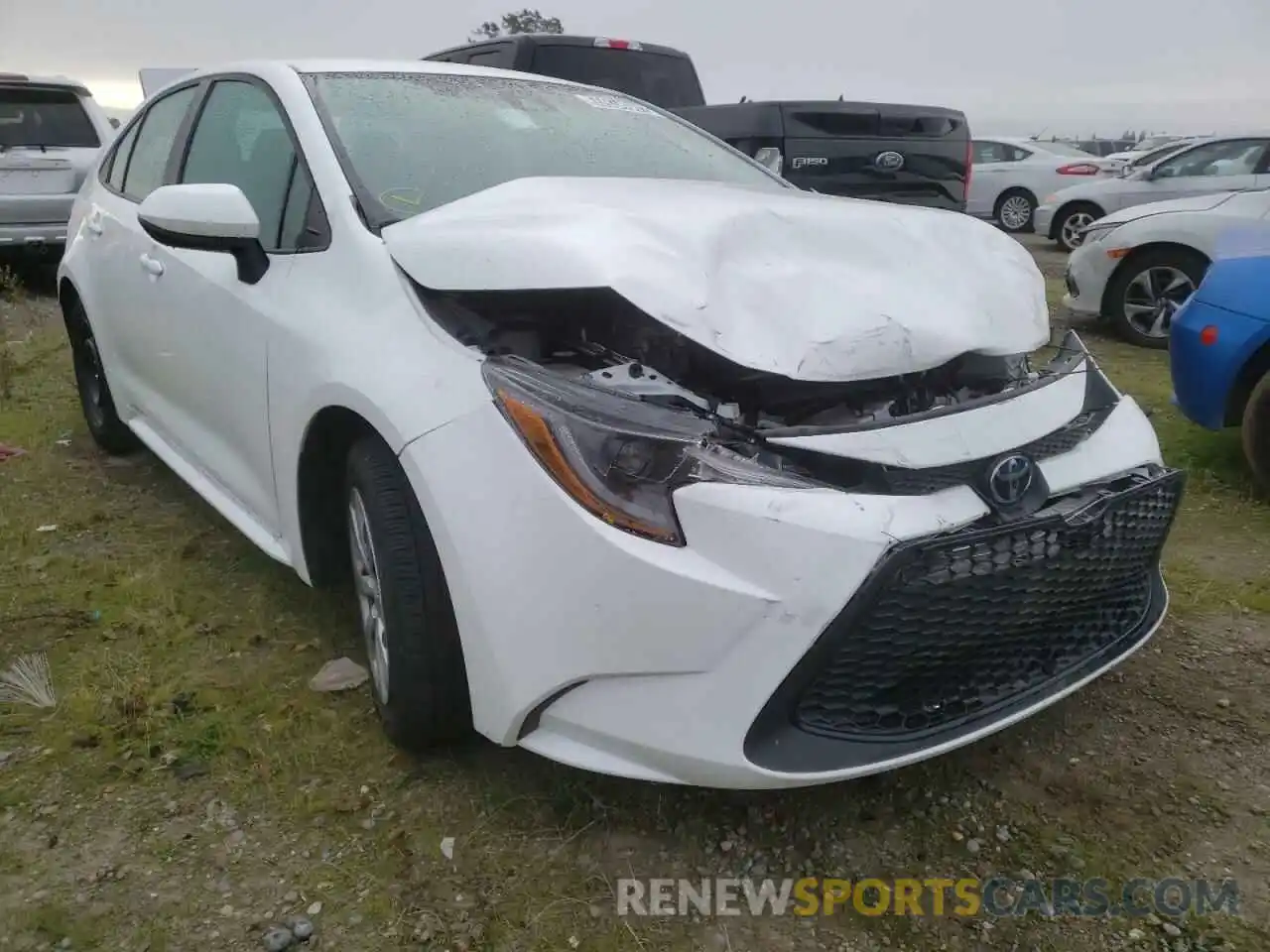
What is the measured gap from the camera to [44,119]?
26.8ft

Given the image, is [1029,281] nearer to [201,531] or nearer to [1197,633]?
[1197,633]

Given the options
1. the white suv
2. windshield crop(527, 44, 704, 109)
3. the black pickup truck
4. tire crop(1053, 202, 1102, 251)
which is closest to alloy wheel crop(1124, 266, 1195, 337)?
the black pickup truck

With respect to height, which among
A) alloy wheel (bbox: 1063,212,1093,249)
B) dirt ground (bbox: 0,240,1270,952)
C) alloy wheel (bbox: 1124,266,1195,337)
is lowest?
alloy wheel (bbox: 1063,212,1093,249)

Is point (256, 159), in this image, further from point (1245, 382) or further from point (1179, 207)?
point (1179, 207)

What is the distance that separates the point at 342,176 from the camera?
7.89 ft

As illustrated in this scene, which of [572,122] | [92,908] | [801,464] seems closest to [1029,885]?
[801,464]

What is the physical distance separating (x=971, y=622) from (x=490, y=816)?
3.33 ft

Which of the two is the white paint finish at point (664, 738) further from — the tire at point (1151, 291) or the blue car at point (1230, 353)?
the tire at point (1151, 291)

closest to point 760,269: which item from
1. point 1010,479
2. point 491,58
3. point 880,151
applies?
point 1010,479

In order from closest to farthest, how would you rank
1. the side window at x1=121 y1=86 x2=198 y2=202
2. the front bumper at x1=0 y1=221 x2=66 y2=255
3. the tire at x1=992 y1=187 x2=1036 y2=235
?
the side window at x1=121 y1=86 x2=198 y2=202 → the front bumper at x1=0 y1=221 x2=66 y2=255 → the tire at x1=992 y1=187 x2=1036 y2=235

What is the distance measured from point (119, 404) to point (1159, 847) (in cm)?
Answer: 354

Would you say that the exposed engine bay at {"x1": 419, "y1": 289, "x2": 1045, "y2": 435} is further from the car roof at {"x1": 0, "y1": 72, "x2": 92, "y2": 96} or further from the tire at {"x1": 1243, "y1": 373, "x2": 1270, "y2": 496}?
the car roof at {"x1": 0, "y1": 72, "x2": 92, "y2": 96}

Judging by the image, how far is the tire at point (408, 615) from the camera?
1.99 meters

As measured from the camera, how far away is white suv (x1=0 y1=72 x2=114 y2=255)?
766 centimetres
